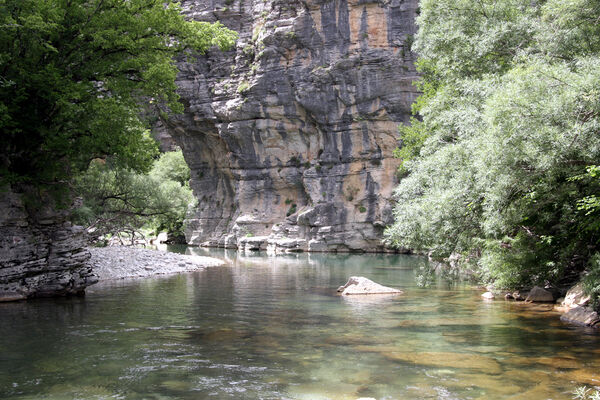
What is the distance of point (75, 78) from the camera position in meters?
Result: 16.1

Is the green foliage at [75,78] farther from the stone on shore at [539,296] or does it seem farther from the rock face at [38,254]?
the stone on shore at [539,296]

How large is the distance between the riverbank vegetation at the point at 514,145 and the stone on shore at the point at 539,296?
14.4 inches

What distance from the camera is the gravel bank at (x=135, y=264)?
23.4m

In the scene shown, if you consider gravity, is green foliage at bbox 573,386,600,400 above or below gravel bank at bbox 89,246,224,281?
below

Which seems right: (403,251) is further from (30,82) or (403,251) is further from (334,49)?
(30,82)

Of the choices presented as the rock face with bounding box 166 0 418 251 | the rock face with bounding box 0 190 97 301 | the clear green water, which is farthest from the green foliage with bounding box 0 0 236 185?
the rock face with bounding box 166 0 418 251

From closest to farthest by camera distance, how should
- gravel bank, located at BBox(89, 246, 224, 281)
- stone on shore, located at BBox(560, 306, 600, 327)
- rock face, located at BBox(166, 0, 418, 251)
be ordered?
1. stone on shore, located at BBox(560, 306, 600, 327)
2. gravel bank, located at BBox(89, 246, 224, 281)
3. rock face, located at BBox(166, 0, 418, 251)

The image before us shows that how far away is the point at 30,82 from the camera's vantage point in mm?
14539

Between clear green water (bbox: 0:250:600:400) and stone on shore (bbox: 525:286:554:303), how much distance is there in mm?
914

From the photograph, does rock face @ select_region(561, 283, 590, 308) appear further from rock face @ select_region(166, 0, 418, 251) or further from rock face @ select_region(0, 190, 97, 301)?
rock face @ select_region(166, 0, 418, 251)

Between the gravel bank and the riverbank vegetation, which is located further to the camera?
the gravel bank

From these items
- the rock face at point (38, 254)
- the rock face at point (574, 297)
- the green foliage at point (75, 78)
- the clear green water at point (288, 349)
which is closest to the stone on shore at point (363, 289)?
the clear green water at point (288, 349)

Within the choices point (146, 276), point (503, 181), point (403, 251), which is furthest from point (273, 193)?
point (503, 181)

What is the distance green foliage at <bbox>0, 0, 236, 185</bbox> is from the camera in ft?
46.9
